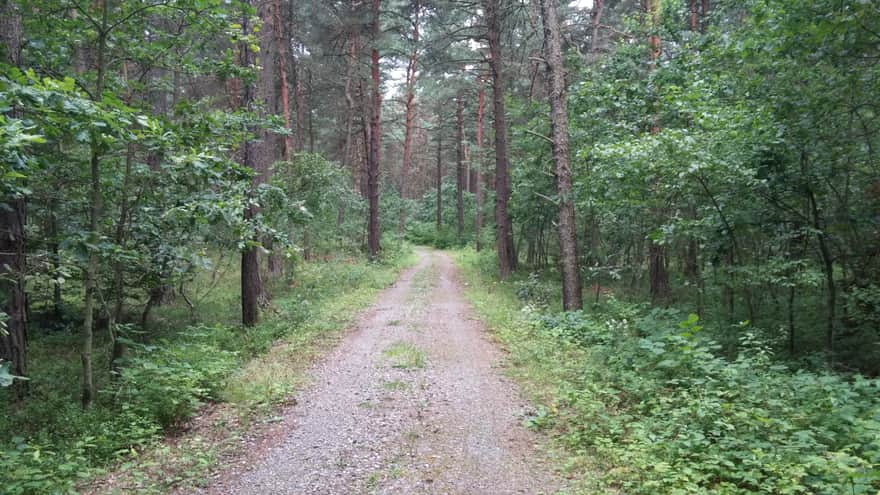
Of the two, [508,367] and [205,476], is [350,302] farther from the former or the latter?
[205,476]

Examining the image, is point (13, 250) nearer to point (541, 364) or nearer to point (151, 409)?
point (151, 409)

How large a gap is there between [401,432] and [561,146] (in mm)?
7167

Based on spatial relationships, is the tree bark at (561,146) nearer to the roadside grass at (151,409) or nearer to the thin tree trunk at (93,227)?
the roadside grass at (151,409)

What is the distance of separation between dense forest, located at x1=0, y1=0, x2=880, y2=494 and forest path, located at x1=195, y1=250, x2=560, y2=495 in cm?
42

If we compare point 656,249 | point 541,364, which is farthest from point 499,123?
point 541,364

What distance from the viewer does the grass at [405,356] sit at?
7.41 meters

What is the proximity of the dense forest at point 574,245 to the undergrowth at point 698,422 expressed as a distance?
0.10 feet

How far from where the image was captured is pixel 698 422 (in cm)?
459

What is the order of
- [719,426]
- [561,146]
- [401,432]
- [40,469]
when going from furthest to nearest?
[561,146] → [401,432] → [719,426] → [40,469]

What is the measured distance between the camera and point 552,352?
25.5 ft

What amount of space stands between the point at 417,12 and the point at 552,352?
53.3 feet

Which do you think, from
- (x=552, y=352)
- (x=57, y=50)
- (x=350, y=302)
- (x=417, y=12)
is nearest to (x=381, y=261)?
(x=350, y=302)

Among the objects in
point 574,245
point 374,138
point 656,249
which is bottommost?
point 656,249

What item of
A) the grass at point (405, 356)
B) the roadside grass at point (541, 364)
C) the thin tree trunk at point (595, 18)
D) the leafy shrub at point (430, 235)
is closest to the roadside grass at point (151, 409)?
the grass at point (405, 356)
